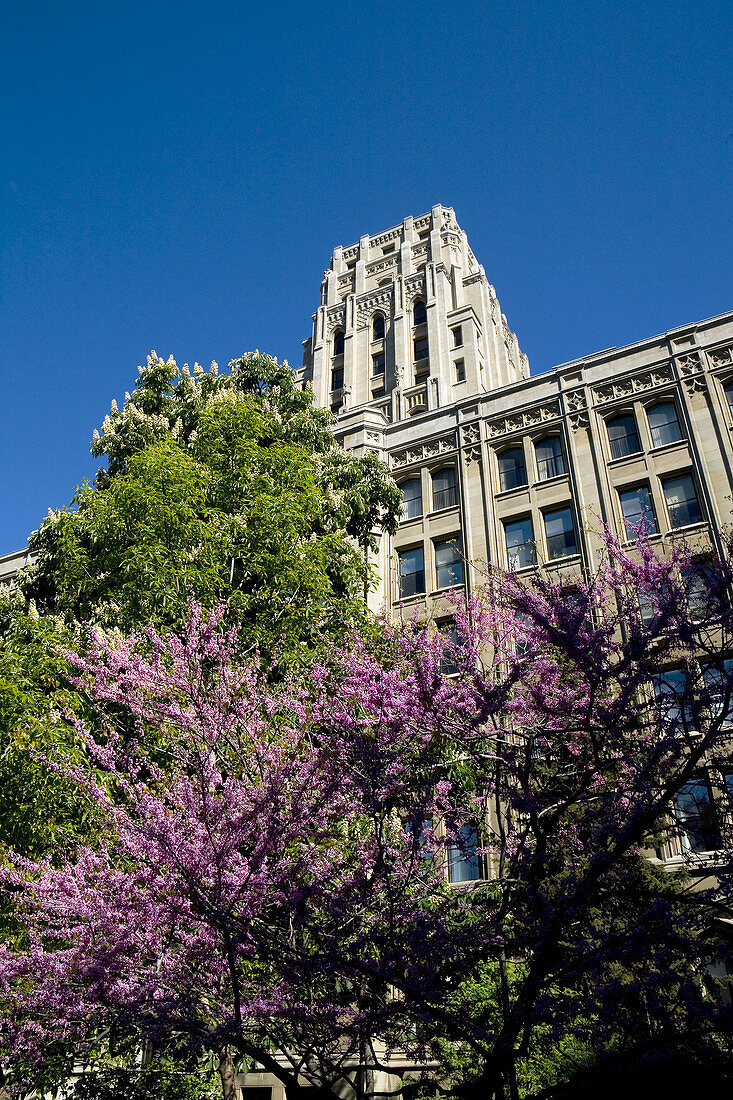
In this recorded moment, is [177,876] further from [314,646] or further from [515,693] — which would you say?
[314,646]

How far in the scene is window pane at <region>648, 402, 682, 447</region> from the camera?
24.1 m

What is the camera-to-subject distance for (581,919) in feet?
27.2

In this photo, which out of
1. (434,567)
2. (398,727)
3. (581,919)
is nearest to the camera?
(581,919)

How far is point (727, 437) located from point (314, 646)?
14.1m

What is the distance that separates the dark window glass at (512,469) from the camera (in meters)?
26.4

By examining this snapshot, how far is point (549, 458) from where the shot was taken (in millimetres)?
26156

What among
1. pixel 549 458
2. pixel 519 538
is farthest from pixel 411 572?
pixel 549 458

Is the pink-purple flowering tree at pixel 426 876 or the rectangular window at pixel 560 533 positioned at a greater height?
the rectangular window at pixel 560 533

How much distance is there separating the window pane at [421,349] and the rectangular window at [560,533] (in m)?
23.7

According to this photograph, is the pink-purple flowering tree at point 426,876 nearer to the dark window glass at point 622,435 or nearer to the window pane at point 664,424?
the window pane at point 664,424

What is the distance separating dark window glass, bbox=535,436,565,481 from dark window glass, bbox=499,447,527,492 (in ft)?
1.79

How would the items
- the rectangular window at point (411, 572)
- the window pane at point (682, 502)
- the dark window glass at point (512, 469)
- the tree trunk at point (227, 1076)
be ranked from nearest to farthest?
the tree trunk at point (227, 1076), the window pane at point (682, 502), the dark window glass at point (512, 469), the rectangular window at point (411, 572)

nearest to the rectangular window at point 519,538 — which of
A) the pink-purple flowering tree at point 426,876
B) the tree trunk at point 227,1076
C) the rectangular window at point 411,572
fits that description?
the rectangular window at point 411,572

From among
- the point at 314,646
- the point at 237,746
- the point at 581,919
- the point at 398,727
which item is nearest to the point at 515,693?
the point at 398,727
